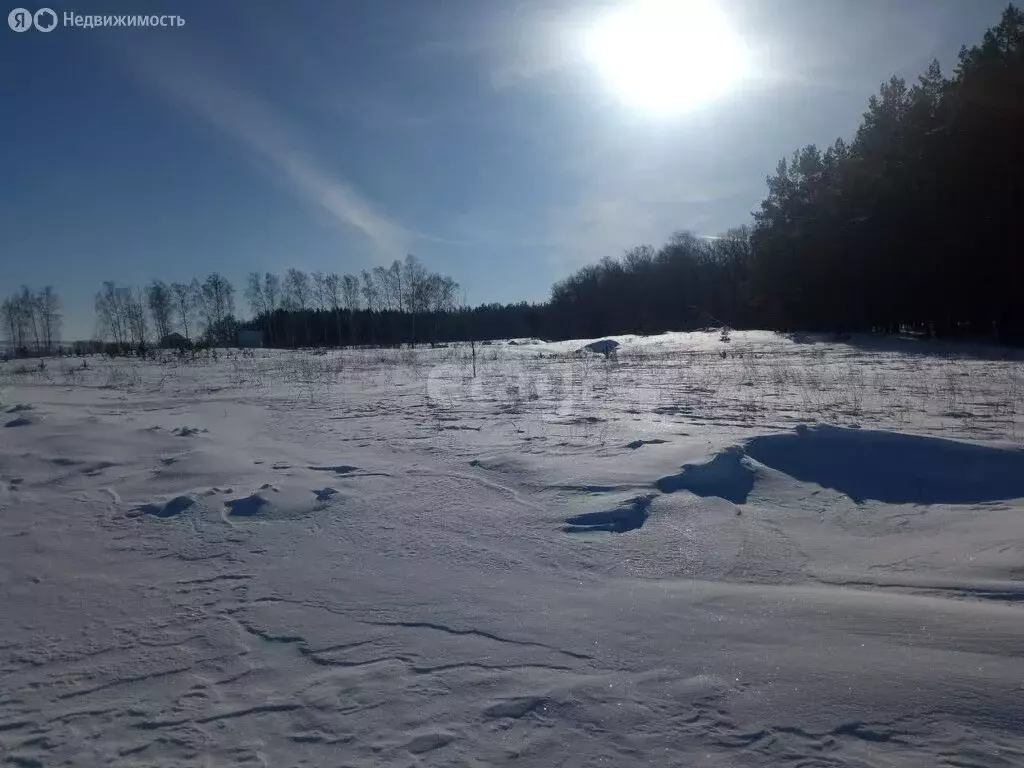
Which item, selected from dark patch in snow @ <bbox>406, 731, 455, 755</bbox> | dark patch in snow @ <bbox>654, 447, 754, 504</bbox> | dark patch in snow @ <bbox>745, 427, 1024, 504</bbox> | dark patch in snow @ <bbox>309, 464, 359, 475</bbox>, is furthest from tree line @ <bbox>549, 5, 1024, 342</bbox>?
dark patch in snow @ <bbox>406, 731, 455, 755</bbox>

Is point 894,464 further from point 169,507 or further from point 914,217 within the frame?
point 914,217

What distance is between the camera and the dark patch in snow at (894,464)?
189 inches

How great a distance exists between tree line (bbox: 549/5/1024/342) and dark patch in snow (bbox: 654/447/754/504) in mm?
23828

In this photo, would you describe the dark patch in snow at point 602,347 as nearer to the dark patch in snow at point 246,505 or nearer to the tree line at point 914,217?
the tree line at point 914,217

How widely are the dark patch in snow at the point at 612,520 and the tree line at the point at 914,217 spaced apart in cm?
2507

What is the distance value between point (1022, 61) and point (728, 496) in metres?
24.8

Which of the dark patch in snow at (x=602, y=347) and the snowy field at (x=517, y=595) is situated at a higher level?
the dark patch in snow at (x=602, y=347)

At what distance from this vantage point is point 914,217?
2605cm

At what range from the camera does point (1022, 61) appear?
20.7 m

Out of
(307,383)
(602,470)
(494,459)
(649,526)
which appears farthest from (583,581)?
(307,383)

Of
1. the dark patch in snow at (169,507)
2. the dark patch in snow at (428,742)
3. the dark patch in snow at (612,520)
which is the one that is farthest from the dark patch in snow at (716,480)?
the dark patch in snow at (169,507)

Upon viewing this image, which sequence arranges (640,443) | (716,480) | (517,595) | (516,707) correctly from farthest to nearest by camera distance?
(640,443), (716,480), (517,595), (516,707)

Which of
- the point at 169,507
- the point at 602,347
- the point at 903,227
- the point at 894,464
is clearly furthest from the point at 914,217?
the point at 169,507

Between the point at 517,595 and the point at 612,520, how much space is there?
1.21 metres
